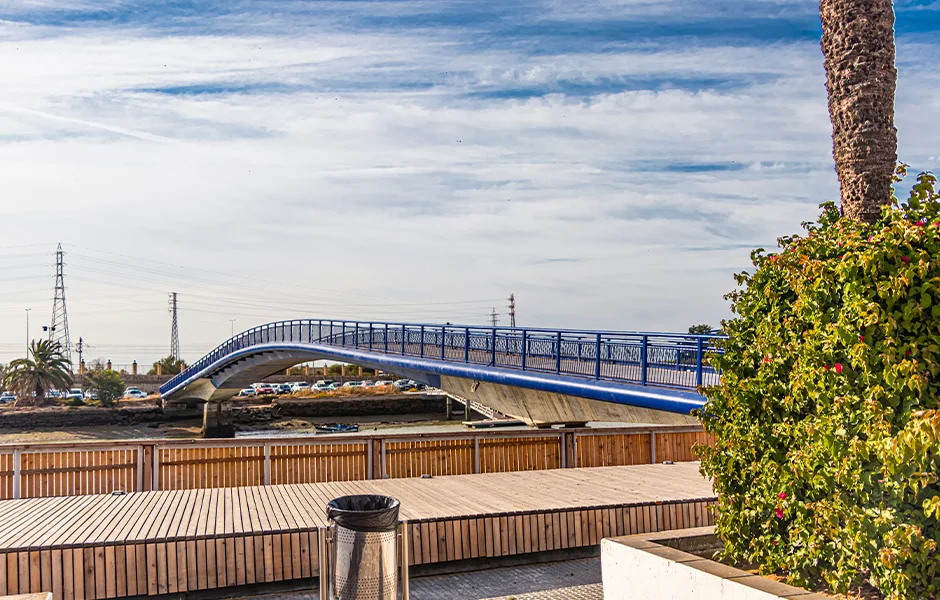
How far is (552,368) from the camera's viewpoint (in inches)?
901

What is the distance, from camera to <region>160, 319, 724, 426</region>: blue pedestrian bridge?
58.2ft

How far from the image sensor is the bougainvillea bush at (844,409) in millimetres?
4945

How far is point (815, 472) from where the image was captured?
17.9 feet

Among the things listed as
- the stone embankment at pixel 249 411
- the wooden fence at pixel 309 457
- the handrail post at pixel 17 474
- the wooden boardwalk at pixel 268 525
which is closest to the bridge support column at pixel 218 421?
the stone embankment at pixel 249 411

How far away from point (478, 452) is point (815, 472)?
820cm

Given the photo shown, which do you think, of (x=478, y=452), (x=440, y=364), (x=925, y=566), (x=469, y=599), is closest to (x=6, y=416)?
(x=440, y=364)

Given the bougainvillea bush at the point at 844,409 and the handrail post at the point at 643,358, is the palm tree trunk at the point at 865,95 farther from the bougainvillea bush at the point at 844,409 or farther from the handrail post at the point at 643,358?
the handrail post at the point at 643,358

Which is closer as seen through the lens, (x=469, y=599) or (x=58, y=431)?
(x=469, y=599)

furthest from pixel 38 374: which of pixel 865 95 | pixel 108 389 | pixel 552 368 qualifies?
pixel 865 95

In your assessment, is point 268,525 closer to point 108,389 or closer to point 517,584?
point 517,584

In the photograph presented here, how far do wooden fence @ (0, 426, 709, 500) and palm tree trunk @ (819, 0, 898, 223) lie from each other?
5.62 metres

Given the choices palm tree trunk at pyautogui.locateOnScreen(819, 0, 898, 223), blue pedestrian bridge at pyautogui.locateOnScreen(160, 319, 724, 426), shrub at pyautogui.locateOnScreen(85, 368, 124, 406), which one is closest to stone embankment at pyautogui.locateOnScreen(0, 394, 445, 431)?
shrub at pyautogui.locateOnScreen(85, 368, 124, 406)

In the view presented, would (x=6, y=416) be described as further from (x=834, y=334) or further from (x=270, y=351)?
(x=834, y=334)

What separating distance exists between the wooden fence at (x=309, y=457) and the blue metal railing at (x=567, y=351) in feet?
6.75
